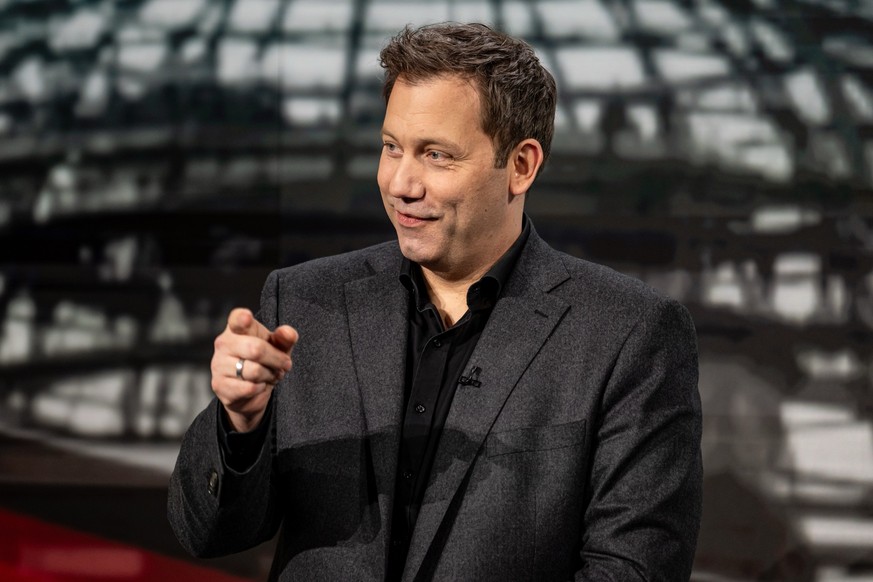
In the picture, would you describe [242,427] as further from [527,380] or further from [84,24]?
[84,24]

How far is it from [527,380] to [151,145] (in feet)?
7.32

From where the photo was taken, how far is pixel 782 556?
10.4 feet

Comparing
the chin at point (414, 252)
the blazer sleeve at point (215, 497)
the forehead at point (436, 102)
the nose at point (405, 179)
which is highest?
the forehead at point (436, 102)

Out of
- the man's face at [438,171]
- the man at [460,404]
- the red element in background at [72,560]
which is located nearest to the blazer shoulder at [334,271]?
the man at [460,404]

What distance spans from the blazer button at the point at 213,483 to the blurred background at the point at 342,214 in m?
1.87

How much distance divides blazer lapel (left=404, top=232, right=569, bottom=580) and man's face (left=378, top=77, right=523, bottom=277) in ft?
0.40

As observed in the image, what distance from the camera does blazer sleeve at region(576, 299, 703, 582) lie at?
1532 mm

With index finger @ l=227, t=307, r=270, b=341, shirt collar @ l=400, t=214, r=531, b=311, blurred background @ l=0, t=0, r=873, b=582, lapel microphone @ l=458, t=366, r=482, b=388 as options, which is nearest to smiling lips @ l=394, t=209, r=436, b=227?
shirt collar @ l=400, t=214, r=531, b=311

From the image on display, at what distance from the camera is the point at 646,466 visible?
1563 mm

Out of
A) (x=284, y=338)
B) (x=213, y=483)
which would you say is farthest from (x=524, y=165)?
(x=213, y=483)

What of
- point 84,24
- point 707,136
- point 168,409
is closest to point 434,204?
point 707,136

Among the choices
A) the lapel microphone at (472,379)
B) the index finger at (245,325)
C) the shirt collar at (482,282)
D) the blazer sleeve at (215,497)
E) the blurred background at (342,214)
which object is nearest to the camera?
the index finger at (245,325)

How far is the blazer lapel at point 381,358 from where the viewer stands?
1.56m

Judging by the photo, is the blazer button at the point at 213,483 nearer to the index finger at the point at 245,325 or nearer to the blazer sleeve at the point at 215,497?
the blazer sleeve at the point at 215,497
